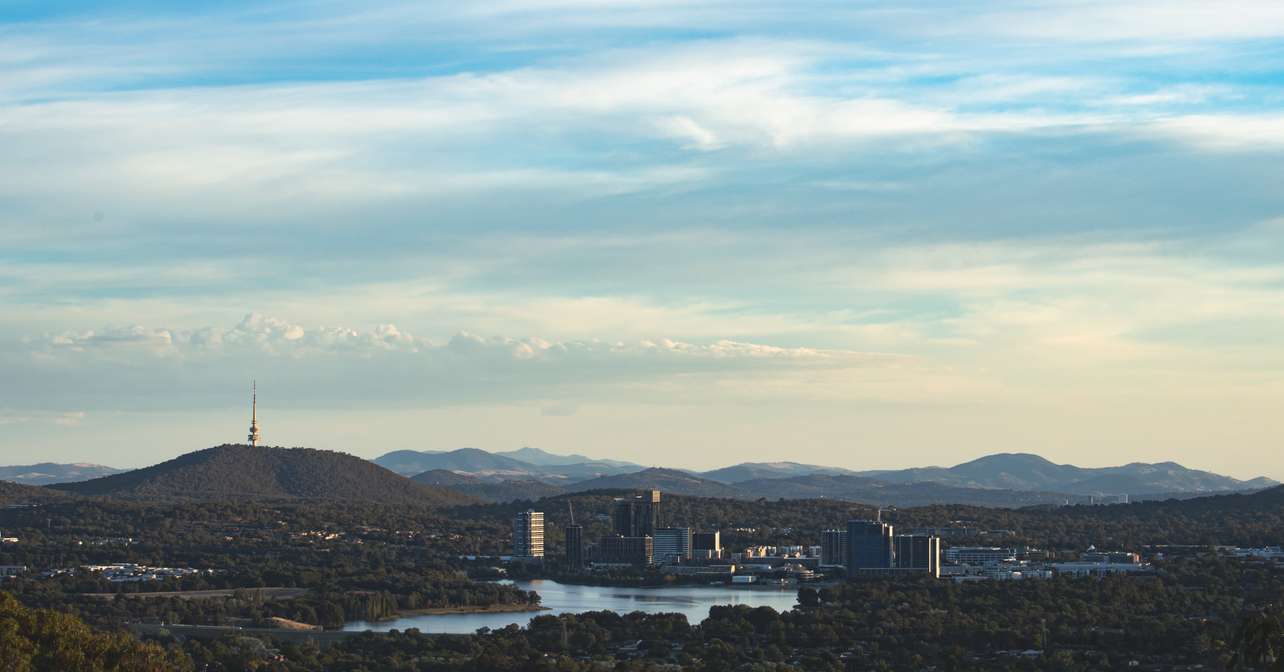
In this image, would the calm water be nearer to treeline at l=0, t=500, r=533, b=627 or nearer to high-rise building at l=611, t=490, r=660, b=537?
treeline at l=0, t=500, r=533, b=627

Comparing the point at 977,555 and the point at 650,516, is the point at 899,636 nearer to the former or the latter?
the point at 977,555

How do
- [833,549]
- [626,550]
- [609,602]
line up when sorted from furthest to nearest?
[626,550], [833,549], [609,602]

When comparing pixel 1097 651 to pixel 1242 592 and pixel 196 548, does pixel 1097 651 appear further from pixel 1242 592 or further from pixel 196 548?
pixel 196 548

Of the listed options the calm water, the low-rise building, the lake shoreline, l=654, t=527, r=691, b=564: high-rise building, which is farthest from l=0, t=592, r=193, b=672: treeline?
l=654, t=527, r=691, b=564: high-rise building

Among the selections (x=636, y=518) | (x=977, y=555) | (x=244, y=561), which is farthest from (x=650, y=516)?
(x=244, y=561)

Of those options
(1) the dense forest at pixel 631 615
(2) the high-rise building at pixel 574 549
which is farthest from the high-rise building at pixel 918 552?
(2) the high-rise building at pixel 574 549

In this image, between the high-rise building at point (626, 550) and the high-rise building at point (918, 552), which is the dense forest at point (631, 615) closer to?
the high-rise building at point (626, 550)

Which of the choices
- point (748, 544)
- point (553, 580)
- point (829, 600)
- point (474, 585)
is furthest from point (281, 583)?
point (748, 544)
